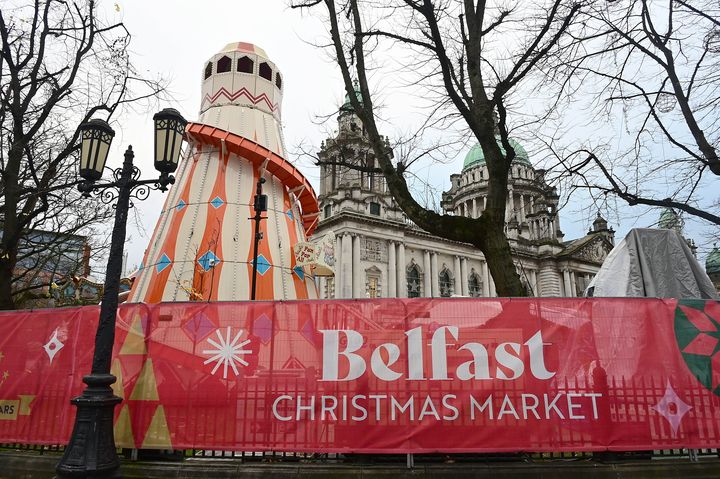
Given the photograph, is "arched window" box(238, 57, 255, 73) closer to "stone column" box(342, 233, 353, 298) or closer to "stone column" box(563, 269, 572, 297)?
"stone column" box(342, 233, 353, 298)

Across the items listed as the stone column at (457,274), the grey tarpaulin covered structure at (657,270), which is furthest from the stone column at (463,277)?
the grey tarpaulin covered structure at (657,270)

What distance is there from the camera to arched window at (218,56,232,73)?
14.4m

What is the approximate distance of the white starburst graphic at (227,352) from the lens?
6.05 meters

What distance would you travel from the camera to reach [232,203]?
491 inches

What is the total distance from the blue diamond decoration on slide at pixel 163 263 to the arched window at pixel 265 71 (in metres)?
6.54

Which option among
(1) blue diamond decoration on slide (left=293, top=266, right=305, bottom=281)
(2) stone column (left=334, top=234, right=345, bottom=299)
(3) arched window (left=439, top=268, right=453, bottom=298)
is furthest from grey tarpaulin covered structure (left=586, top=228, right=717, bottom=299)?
(3) arched window (left=439, top=268, right=453, bottom=298)

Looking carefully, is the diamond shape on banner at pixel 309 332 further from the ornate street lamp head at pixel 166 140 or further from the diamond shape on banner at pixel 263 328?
the ornate street lamp head at pixel 166 140

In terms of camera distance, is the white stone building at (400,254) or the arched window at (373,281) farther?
the arched window at (373,281)

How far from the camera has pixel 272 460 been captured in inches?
225

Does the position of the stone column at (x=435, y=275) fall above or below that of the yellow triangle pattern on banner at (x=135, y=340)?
above

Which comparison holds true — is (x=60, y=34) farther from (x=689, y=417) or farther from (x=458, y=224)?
(x=689, y=417)

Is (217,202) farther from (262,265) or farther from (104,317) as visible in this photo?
(104,317)

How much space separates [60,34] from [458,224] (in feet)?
36.9

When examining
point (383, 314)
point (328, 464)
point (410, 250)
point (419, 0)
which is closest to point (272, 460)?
point (328, 464)
